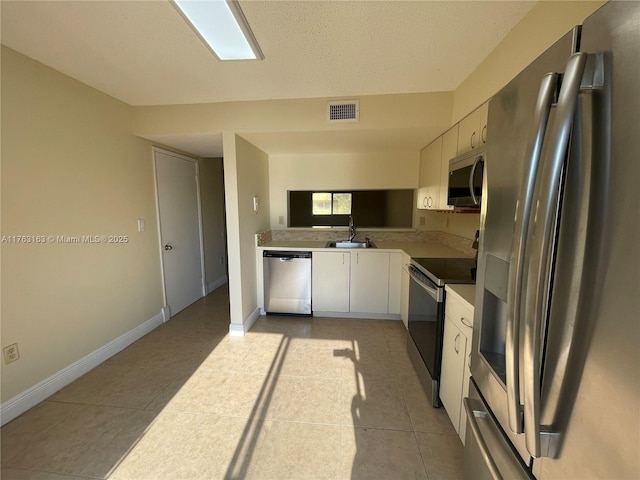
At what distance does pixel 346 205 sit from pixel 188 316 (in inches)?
102

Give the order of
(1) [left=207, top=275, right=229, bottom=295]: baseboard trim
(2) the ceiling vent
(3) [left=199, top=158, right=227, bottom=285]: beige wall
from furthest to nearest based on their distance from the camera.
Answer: (1) [left=207, top=275, right=229, bottom=295]: baseboard trim → (3) [left=199, top=158, right=227, bottom=285]: beige wall → (2) the ceiling vent

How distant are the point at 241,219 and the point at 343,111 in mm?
1464

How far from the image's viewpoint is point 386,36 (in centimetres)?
159

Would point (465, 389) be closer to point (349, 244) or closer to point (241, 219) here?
point (349, 244)

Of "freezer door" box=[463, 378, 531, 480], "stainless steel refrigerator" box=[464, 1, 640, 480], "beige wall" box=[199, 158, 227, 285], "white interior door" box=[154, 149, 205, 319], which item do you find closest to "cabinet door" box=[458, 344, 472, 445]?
"freezer door" box=[463, 378, 531, 480]

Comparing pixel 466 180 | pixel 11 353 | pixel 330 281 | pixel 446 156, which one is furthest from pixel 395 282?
pixel 11 353

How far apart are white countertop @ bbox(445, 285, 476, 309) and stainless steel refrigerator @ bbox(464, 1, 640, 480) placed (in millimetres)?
752

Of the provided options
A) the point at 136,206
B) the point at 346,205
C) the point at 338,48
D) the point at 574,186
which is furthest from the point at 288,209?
the point at 574,186

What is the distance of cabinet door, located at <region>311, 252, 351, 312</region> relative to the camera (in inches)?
126

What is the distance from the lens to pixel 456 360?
5.18 ft

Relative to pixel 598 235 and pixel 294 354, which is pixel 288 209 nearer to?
pixel 294 354

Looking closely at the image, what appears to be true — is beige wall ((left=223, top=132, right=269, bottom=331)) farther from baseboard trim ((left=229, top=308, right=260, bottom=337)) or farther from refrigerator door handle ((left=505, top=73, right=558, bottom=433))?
refrigerator door handle ((left=505, top=73, right=558, bottom=433))

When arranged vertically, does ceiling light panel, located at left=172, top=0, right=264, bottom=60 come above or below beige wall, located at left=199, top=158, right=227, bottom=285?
above

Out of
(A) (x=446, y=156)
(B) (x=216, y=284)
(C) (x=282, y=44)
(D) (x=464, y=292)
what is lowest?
(B) (x=216, y=284)
